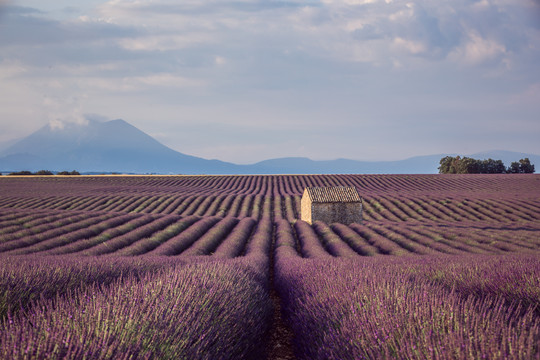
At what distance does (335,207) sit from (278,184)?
26.2 m

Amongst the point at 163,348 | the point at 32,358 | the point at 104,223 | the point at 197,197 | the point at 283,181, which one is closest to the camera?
the point at 32,358

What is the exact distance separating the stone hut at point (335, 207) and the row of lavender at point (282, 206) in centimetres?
343

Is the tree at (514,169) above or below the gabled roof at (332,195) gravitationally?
above

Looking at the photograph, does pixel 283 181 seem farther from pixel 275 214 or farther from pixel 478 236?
pixel 478 236

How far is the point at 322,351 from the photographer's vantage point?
320 centimetres

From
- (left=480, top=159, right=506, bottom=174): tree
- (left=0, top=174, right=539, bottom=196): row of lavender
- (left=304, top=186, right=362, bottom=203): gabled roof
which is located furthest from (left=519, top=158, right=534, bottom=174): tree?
(left=304, top=186, right=362, bottom=203): gabled roof

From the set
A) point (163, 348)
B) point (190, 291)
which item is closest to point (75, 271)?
point (190, 291)

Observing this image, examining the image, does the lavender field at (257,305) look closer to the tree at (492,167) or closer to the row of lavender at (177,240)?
the row of lavender at (177,240)

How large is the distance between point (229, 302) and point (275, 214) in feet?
86.1

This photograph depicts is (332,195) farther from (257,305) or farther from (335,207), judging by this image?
(257,305)

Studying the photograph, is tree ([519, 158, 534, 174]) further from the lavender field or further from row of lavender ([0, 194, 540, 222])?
the lavender field

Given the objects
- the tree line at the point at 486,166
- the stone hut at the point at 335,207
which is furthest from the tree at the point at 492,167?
the stone hut at the point at 335,207

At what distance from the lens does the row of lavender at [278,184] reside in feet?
142

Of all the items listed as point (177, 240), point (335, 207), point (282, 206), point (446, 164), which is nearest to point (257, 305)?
point (177, 240)
